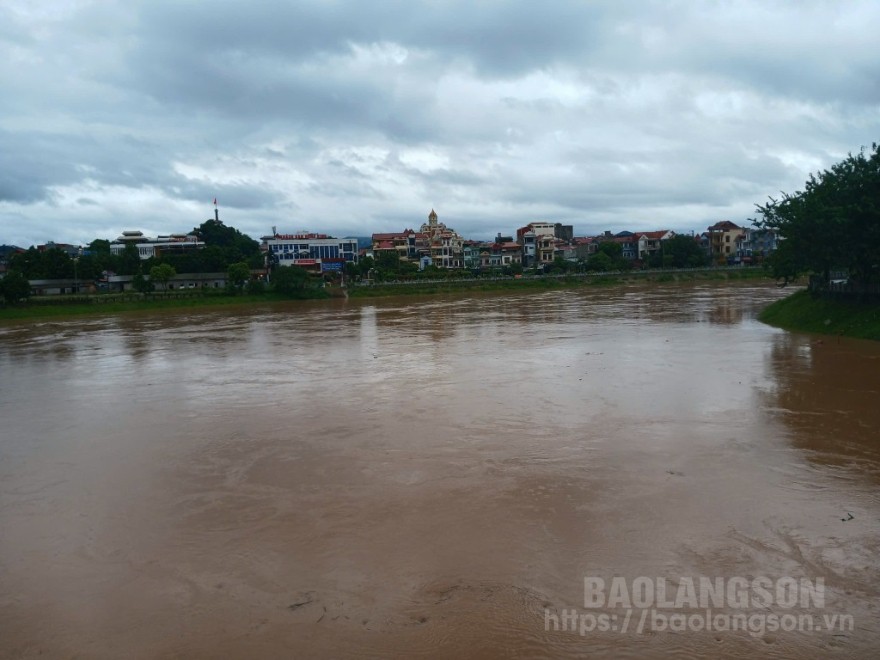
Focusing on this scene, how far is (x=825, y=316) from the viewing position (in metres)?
23.5

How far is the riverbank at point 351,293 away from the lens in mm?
47969

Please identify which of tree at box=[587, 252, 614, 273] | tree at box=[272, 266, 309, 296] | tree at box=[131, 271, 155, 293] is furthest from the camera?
tree at box=[587, 252, 614, 273]

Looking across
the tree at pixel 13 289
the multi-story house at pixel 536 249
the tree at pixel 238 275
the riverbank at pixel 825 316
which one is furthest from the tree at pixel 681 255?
the tree at pixel 13 289

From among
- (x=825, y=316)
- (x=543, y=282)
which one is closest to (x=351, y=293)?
(x=543, y=282)

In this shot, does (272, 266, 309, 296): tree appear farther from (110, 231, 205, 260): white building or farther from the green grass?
(110, 231, 205, 260): white building

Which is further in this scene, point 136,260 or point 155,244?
point 155,244

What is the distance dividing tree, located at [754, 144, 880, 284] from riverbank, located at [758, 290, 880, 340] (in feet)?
3.65

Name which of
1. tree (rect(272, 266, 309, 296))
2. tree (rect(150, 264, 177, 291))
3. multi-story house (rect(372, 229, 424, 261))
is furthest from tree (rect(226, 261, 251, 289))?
multi-story house (rect(372, 229, 424, 261))

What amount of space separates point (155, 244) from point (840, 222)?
267 feet

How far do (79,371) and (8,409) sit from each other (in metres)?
5.73

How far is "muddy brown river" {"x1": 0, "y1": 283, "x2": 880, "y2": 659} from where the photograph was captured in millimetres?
5281

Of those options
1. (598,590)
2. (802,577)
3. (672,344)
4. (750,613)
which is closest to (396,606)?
(598,590)

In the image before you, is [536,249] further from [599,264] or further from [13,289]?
[13,289]

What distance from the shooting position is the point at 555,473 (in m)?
8.78
